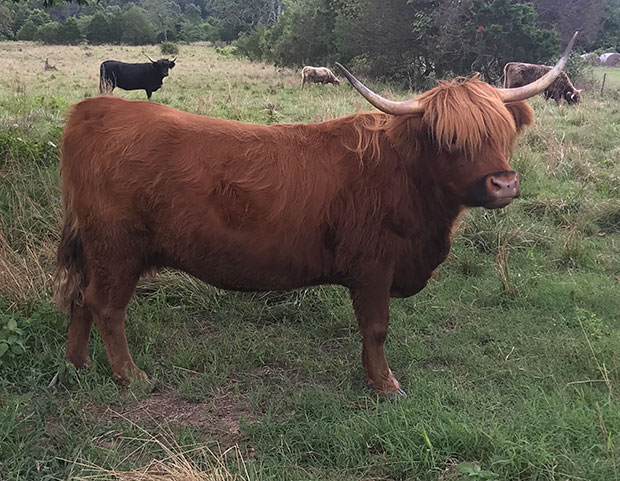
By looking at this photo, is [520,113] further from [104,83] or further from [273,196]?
[104,83]

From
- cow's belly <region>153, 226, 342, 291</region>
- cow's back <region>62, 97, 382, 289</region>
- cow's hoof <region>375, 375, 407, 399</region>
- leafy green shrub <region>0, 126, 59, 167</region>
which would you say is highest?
cow's back <region>62, 97, 382, 289</region>

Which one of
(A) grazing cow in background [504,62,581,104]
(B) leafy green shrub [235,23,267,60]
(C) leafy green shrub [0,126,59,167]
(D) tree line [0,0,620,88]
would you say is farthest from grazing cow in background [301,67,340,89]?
(C) leafy green shrub [0,126,59,167]

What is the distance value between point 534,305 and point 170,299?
266 cm

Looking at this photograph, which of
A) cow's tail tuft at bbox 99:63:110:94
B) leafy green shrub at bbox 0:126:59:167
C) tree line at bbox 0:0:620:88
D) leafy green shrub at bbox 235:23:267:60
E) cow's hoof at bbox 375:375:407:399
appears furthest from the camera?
leafy green shrub at bbox 235:23:267:60

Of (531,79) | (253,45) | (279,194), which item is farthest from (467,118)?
(253,45)

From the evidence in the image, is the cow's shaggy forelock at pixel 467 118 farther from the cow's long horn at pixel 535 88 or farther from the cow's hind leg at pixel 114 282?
the cow's hind leg at pixel 114 282

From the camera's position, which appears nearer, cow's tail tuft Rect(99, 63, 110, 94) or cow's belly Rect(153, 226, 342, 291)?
cow's belly Rect(153, 226, 342, 291)

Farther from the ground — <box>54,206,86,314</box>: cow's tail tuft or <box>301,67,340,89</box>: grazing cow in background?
<box>54,206,86,314</box>: cow's tail tuft

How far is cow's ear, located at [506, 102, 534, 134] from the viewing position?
2982 mm

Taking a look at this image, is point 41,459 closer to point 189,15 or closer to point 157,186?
point 157,186

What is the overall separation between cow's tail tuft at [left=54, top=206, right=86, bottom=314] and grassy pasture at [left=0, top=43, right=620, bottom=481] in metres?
0.30

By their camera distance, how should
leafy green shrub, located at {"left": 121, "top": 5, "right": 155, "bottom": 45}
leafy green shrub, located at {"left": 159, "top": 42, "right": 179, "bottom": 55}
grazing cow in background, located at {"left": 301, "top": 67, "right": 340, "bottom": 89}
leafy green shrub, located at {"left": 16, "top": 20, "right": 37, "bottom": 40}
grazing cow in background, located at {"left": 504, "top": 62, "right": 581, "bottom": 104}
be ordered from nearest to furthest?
grazing cow in background, located at {"left": 504, "top": 62, "right": 581, "bottom": 104} < grazing cow in background, located at {"left": 301, "top": 67, "right": 340, "bottom": 89} < leafy green shrub, located at {"left": 159, "top": 42, "right": 179, "bottom": 55} < leafy green shrub, located at {"left": 121, "top": 5, "right": 155, "bottom": 45} < leafy green shrub, located at {"left": 16, "top": 20, "right": 37, "bottom": 40}

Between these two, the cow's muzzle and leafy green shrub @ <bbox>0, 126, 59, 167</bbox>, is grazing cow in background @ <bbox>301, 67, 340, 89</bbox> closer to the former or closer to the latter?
leafy green shrub @ <bbox>0, 126, 59, 167</bbox>

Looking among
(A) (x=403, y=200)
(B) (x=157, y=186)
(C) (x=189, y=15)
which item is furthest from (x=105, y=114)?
(C) (x=189, y=15)
